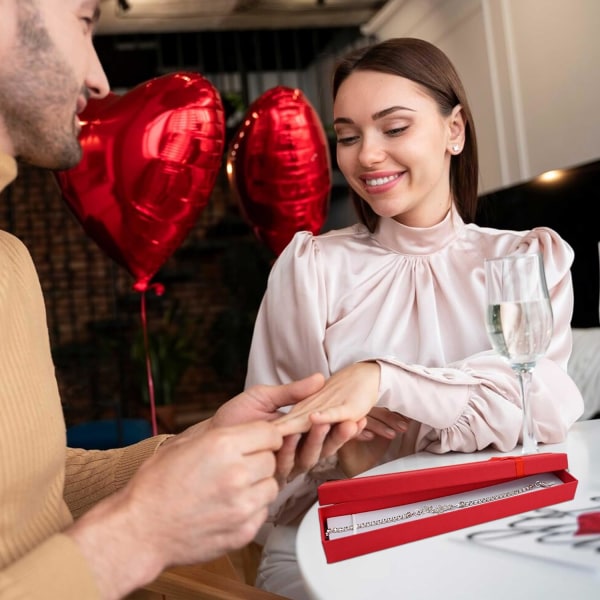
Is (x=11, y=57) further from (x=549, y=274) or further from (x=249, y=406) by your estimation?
(x=549, y=274)

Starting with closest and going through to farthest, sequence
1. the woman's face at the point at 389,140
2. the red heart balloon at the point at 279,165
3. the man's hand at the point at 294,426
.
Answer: the man's hand at the point at 294,426 < the woman's face at the point at 389,140 < the red heart balloon at the point at 279,165

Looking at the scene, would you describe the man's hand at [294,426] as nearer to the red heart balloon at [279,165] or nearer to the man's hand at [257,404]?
the man's hand at [257,404]

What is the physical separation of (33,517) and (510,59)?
13.3ft

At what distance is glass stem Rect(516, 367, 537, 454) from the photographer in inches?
44.9

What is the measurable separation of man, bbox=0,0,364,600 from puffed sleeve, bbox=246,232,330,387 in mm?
370

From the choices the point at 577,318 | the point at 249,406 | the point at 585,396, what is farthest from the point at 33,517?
the point at 577,318

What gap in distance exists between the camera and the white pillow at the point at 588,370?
271cm

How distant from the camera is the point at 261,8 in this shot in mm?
6238

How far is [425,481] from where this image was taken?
92 centimetres

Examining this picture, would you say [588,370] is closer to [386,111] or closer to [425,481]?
[386,111]

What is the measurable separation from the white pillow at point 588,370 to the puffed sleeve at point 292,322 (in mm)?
1381

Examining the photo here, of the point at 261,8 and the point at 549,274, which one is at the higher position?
the point at 261,8

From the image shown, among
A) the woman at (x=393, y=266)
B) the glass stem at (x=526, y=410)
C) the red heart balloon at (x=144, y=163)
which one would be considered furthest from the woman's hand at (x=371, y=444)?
the red heart balloon at (x=144, y=163)

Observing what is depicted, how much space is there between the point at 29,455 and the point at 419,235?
3.21ft
